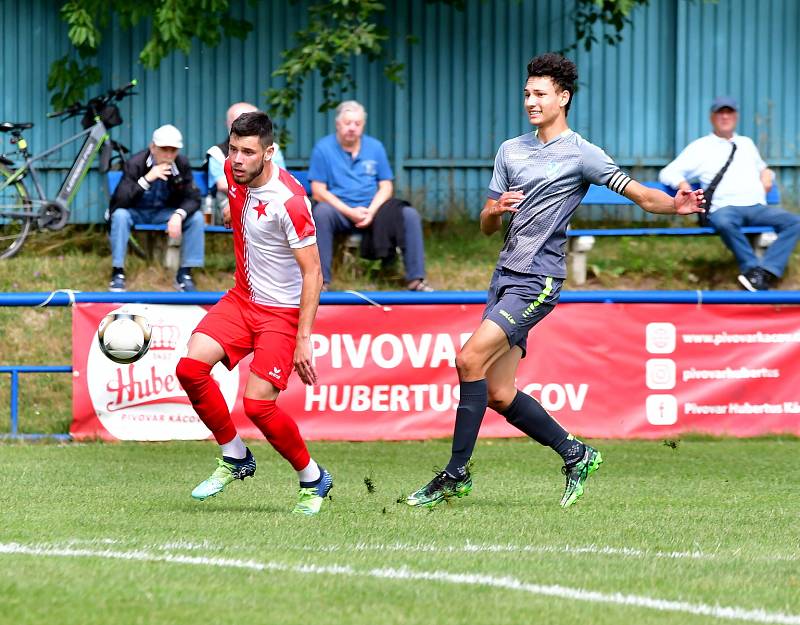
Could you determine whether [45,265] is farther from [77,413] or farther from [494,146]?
[494,146]

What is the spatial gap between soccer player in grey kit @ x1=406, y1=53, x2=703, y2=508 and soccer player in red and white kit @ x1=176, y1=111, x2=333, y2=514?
0.74 metres

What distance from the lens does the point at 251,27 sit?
49.6 feet

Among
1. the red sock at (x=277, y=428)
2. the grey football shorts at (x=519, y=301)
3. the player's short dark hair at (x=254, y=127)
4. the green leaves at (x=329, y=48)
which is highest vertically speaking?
the green leaves at (x=329, y=48)

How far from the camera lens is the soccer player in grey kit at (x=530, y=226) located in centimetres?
717

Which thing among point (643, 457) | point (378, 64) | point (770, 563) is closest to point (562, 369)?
point (643, 457)

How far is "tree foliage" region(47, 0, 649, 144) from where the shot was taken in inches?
546

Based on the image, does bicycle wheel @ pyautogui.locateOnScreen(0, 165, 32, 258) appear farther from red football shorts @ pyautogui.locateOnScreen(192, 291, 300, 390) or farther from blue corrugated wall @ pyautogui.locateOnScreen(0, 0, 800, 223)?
red football shorts @ pyautogui.locateOnScreen(192, 291, 300, 390)

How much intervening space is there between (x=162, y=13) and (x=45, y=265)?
99.7 inches

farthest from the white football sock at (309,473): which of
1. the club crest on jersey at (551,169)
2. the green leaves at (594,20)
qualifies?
the green leaves at (594,20)

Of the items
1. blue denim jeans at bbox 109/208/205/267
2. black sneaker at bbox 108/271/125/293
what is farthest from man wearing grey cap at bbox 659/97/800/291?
black sneaker at bbox 108/271/125/293

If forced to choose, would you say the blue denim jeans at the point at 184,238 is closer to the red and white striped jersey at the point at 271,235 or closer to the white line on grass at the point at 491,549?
the red and white striped jersey at the point at 271,235

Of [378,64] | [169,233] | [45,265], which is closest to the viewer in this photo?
[169,233]

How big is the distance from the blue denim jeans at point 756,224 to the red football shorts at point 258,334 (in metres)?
6.71

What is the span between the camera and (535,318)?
725 centimetres
